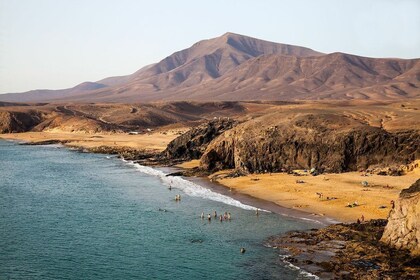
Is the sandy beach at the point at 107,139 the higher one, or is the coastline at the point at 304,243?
the sandy beach at the point at 107,139

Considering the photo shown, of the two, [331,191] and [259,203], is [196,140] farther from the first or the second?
[331,191]

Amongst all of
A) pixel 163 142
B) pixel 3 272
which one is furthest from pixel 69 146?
pixel 3 272

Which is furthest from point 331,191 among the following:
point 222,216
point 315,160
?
point 315,160

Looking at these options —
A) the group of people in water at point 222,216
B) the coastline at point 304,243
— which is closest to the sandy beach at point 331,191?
the coastline at point 304,243

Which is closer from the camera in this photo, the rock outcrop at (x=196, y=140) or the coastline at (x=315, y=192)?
the coastline at (x=315, y=192)

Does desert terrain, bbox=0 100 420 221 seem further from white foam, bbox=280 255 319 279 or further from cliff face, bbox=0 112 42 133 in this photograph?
cliff face, bbox=0 112 42 133

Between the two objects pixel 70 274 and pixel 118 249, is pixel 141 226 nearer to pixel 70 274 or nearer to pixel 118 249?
pixel 118 249

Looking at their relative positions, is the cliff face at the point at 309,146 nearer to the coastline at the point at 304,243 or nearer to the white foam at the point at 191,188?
the white foam at the point at 191,188
